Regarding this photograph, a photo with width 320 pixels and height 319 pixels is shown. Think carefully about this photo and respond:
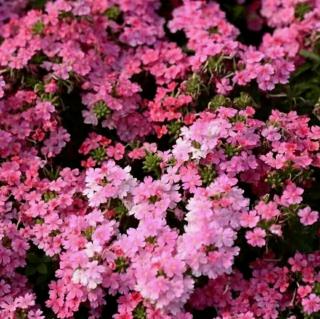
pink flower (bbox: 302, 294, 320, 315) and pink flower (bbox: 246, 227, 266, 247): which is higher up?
pink flower (bbox: 246, 227, 266, 247)

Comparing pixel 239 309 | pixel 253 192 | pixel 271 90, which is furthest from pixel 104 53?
→ pixel 239 309

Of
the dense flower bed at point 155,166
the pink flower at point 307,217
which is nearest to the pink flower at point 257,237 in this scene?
the dense flower bed at point 155,166

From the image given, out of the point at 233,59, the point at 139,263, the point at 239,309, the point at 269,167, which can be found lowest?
the point at 239,309

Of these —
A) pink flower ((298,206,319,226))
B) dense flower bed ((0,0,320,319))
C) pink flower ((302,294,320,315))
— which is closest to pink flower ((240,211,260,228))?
dense flower bed ((0,0,320,319))

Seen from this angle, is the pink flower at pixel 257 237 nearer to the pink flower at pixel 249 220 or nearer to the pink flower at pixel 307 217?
the pink flower at pixel 249 220

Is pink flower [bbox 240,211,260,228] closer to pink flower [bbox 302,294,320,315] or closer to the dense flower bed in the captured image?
the dense flower bed

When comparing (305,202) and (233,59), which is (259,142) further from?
(233,59)

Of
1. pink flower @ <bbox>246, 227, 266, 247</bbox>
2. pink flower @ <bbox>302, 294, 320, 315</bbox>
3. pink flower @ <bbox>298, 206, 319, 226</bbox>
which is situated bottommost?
pink flower @ <bbox>302, 294, 320, 315</bbox>

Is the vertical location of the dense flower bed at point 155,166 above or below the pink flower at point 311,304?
above
